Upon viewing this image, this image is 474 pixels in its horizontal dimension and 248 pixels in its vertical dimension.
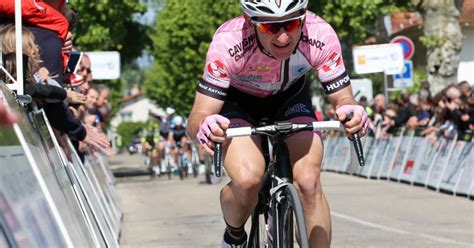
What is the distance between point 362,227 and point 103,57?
18.1m

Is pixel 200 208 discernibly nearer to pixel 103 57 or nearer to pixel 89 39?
pixel 103 57

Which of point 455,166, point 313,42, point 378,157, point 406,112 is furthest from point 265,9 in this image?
point 378,157

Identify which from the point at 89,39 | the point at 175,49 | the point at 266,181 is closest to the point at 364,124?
the point at 266,181

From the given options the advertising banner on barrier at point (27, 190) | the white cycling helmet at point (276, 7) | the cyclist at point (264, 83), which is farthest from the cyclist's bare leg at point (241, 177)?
the advertising banner on barrier at point (27, 190)

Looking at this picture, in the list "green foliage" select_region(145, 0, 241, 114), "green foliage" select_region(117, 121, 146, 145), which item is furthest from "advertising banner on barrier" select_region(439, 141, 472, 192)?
"green foliage" select_region(117, 121, 146, 145)

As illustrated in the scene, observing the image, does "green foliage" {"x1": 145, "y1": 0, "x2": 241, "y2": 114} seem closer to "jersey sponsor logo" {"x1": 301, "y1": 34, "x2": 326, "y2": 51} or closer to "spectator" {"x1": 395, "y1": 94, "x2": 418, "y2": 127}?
"spectator" {"x1": 395, "y1": 94, "x2": 418, "y2": 127}

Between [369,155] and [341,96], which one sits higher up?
[341,96]

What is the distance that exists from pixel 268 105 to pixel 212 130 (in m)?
1.03

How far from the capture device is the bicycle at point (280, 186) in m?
5.50

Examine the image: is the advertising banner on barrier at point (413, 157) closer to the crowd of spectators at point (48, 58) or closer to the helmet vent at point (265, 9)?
the crowd of spectators at point (48, 58)

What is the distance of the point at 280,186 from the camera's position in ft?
18.9

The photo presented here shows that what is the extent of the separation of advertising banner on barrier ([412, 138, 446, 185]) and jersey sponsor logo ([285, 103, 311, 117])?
1300 centimetres

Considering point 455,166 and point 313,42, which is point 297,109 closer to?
point 313,42

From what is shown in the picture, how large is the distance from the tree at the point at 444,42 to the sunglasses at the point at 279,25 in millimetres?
23618
